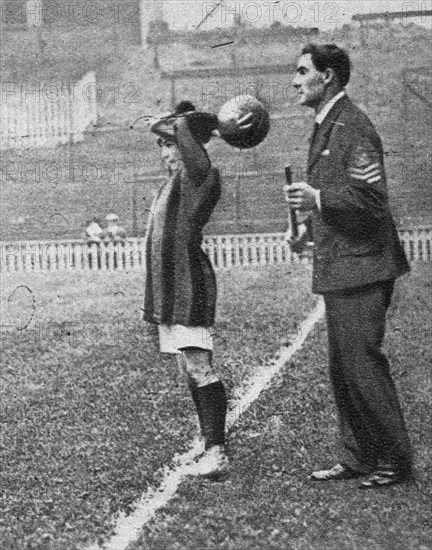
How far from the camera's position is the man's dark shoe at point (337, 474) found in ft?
15.6

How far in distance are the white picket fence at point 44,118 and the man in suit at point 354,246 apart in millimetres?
8951

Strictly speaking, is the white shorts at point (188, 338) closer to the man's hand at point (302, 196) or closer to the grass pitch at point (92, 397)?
the grass pitch at point (92, 397)

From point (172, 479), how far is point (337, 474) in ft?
2.73

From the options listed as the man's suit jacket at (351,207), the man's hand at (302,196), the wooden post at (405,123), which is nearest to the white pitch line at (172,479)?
the man's suit jacket at (351,207)

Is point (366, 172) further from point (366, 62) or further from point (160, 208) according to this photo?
point (366, 62)

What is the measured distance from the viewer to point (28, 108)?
14.6 m

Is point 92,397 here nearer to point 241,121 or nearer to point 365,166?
point 241,121

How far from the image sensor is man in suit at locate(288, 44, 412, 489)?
14.6 feet

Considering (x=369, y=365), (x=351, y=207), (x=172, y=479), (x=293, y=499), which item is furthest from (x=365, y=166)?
(x=172, y=479)

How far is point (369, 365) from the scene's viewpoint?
454 centimetres

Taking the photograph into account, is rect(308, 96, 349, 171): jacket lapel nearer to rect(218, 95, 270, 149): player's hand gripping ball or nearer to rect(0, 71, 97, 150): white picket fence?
rect(218, 95, 270, 149): player's hand gripping ball

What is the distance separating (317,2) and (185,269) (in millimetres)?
2764

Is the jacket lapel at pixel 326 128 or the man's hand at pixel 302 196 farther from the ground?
the jacket lapel at pixel 326 128

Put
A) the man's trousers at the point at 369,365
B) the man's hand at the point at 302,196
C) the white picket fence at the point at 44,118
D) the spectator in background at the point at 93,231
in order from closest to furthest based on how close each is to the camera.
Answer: the man's hand at the point at 302,196, the man's trousers at the point at 369,365, the white picket fence at the point at 44,118, the spectator in background at the point at 93,231
